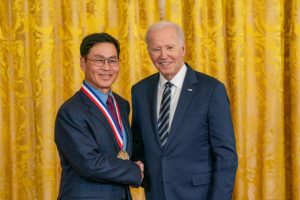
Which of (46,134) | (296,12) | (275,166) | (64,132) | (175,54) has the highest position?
(296,12)

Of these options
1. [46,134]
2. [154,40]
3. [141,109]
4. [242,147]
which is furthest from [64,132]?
[242,147]

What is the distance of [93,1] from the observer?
11.3 ft

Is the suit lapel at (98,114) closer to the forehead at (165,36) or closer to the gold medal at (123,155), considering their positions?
the gold medal at (123,155)

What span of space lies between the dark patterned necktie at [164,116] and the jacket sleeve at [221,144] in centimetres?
21

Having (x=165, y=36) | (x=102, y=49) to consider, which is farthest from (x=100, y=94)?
(x=165, y=36)

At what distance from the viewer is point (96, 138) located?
6.67 ft

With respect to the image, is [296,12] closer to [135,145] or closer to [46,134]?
[135,145]

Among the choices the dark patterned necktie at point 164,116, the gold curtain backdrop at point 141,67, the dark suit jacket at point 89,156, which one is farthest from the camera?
the gold curtain backdrop at point 141,67

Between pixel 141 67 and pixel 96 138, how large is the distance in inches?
60.8

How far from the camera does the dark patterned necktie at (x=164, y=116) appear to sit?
220cm

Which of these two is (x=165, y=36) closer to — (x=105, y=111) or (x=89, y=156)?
(x=105, y=111)

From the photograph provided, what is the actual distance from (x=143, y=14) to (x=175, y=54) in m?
1.36

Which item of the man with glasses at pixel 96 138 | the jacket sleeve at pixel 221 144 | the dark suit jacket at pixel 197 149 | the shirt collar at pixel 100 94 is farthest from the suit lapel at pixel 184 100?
the shirt collar at pixel 100 94

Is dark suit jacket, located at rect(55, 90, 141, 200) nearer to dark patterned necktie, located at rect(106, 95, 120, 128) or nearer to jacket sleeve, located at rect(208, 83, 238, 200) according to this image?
dark patterned necktie, located at rect(106, 95, 120, 128)
